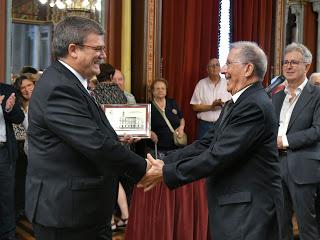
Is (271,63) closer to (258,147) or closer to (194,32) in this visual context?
(194,32)

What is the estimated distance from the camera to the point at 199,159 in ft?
7.45

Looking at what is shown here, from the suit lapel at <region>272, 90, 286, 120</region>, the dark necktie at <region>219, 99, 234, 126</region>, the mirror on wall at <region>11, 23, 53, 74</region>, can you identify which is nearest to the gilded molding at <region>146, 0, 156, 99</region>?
the mirror on wall at <region>11, 23, 53, 74</region>

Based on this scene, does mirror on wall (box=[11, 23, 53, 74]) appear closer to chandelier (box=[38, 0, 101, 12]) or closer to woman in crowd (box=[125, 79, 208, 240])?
chandelier (box=[38, 0, 101, 12])

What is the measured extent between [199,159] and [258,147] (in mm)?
258

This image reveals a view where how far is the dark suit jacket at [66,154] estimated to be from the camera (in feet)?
6.66

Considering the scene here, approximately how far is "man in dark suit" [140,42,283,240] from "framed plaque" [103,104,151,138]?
179cm

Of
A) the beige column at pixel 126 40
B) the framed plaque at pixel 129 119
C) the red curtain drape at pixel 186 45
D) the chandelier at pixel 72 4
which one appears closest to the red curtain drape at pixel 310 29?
the red curtain drape at pixel 186 45

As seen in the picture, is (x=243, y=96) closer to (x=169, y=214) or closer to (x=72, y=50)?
(x=72, y=50)

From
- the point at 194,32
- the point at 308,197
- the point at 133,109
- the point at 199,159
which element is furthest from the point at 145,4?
the point at 199,159

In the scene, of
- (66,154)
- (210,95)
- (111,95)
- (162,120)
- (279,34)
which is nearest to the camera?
(66,154)

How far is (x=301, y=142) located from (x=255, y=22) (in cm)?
408

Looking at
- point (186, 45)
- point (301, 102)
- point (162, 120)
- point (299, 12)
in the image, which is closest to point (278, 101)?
point (301, 102)

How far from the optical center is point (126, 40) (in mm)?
5848

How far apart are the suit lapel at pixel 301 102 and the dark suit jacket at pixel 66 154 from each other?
1.46 metres
